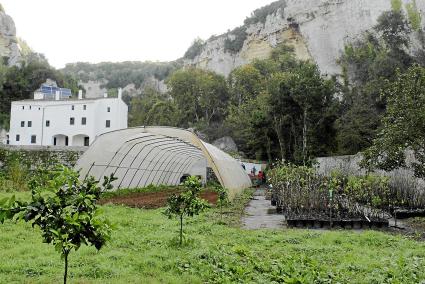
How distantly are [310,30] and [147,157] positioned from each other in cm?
4935

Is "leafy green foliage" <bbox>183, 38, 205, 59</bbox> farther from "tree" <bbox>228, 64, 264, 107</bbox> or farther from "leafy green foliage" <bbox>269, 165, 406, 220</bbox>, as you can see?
"leafy green foliage" <bbox>269, 165, 406, 220</bbox>

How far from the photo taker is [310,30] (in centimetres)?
6325

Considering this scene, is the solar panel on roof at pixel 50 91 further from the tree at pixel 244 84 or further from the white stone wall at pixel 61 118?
the tree at pixel 244 84

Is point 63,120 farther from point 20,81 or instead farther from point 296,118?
point 296,118

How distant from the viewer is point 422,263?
6582 mm

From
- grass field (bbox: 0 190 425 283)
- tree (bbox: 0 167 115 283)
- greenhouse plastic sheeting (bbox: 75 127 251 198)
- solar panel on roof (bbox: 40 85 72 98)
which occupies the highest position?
solar panel on roof (bbox: 40 85 72 98)

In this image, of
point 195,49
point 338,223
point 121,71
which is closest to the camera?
point 338,223

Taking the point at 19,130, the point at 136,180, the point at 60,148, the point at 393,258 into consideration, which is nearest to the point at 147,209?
the point at 136,180

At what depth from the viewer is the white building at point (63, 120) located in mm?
41938

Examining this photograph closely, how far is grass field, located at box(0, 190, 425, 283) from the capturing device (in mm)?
5758

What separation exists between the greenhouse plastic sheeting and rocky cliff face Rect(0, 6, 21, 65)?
182ft

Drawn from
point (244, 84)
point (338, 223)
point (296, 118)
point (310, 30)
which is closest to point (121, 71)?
point (310, 30)

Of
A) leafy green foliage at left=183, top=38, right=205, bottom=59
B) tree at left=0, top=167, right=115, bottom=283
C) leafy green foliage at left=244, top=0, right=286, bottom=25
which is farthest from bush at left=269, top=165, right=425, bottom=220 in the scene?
leafy green foliage at left=183, top=38, right=205, bottom=59

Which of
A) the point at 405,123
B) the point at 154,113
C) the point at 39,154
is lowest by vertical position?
the point at 39,154
